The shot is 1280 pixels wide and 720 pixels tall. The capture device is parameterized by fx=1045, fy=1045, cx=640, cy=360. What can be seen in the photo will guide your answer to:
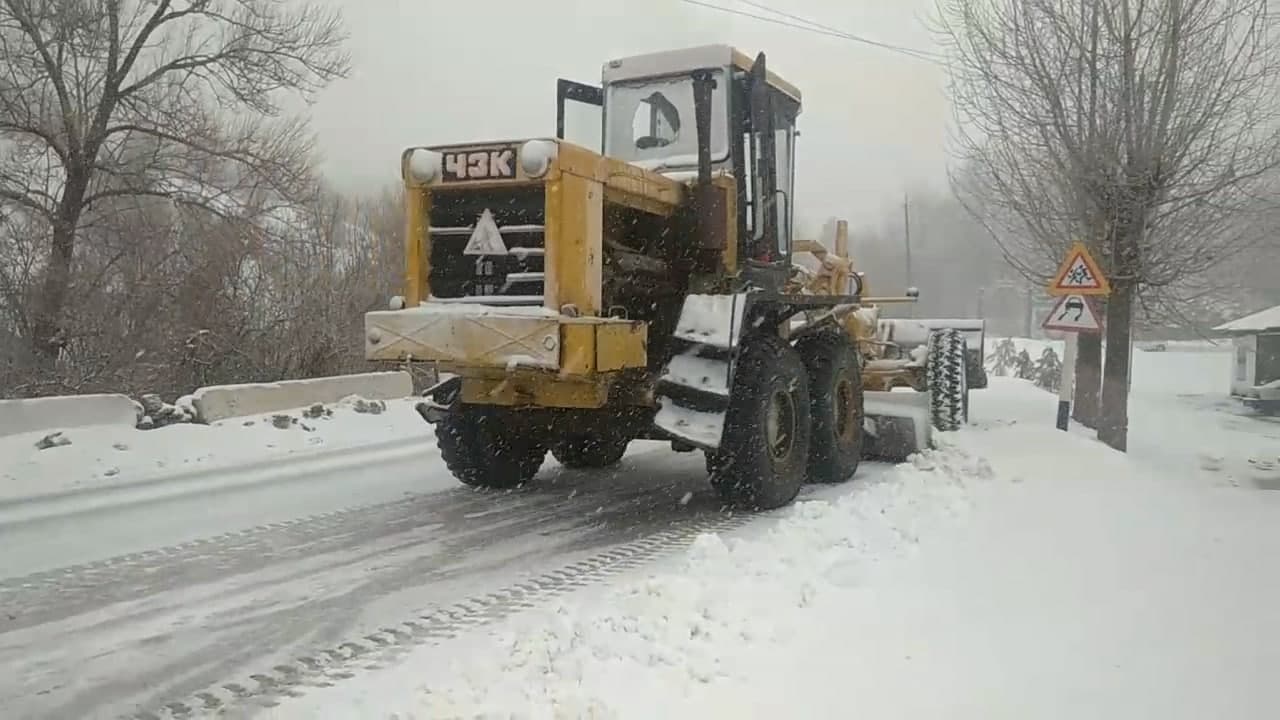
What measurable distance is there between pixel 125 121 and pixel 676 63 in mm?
7802

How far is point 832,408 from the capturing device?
311 inches

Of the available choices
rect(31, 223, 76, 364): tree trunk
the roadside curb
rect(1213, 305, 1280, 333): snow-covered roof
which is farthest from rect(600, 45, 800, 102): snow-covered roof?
rect(1213, 305, 1280, 333): snow-covered roof

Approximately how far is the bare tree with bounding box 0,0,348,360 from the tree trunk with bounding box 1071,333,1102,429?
1017 cm

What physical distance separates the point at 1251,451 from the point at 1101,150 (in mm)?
7656

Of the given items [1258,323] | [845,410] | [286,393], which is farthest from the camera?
[1258,323]

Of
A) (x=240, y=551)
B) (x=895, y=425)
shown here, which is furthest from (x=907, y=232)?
(x=240, y=551)

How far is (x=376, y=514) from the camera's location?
671 cm

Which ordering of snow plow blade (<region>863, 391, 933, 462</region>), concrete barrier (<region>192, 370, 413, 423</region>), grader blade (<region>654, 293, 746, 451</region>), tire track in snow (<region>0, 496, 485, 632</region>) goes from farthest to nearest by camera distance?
concrete barrier (<region>192, 370, 413, 423</region>), snow plow blade (<region>863, 391, 933, 462</region>), grader blade (<region>654, 293, 746, 451</region>), tire track in snow (<region>0, 496, 485, 632</region>)

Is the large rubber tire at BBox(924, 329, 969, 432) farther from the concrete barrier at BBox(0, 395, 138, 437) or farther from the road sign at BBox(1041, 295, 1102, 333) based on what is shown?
the concrete barrier at BBox(0, 395, 138, 437)

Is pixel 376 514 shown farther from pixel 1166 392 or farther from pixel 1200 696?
pixel 1166 392

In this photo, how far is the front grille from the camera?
5898 mm

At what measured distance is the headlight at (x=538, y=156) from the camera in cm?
564

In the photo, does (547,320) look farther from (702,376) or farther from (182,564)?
(182,564)

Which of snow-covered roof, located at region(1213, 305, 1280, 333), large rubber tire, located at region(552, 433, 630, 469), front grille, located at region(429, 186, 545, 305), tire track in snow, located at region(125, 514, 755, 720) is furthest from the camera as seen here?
snow-covered roof, located at region(1213, 305, 1280, 333)
